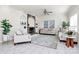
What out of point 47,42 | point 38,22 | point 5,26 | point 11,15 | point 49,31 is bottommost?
point 47,42

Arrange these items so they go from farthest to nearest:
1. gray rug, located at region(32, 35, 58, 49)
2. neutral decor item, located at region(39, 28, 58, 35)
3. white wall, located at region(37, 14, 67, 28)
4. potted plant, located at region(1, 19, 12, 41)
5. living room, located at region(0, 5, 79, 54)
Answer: white wall, located at region(37, 14, 67, 28), neutral decor item, located at region(39, 28, 58, 35), living room, located at region(0, 5, 79, 54), potted plant, located at region(1, 19, 12, 41), gray rug, located at region(32, 35, 58, 49)

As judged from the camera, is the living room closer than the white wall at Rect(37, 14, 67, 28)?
Yes

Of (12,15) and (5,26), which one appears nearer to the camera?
(5,26)

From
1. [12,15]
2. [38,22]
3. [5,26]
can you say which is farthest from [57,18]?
[5,26]

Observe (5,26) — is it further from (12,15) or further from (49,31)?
(49,31)

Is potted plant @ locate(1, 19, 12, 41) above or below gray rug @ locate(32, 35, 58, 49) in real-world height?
above

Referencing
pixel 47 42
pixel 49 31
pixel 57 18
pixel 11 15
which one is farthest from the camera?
pixel 57 18

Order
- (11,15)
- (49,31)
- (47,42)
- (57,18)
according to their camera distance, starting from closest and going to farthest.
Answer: (47,42)
(11,15)
(49,31)
(57,18)

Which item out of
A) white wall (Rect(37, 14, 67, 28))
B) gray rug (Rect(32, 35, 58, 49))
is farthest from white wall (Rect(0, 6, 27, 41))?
white wall (Rect(37, 14, 67, 28))

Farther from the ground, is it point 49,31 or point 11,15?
point 11,15

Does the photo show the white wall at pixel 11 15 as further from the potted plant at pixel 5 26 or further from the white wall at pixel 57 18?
the white wall at pixel 57 18

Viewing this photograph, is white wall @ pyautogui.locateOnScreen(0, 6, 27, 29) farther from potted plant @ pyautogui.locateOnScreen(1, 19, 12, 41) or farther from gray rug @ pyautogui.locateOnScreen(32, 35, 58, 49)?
gray rug @ pyautogui.locateOnScreen(32, 35, 58, 49)

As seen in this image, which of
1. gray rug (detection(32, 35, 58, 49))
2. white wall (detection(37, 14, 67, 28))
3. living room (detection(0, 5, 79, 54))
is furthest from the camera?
white wall (detection(37, 14, 67, 28))
